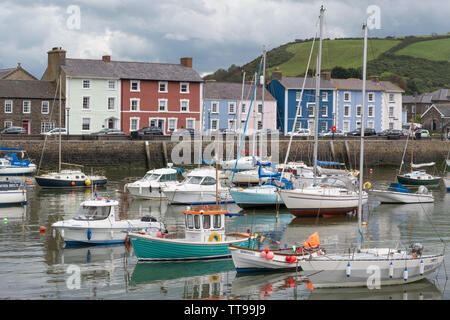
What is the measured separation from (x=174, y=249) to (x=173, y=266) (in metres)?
0.60

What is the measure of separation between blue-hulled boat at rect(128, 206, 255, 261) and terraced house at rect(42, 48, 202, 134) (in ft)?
137

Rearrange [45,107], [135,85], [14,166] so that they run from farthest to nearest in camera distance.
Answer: [135,85] < [45,107] < [14,166]

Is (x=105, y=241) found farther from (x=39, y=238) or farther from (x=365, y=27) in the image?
(x=365, y=27)

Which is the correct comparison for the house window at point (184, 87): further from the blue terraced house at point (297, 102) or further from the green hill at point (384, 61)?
the green hill at point (384, 61)

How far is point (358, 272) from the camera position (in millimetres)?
20609

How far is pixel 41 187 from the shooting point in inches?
1822

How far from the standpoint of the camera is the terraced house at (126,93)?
6425 centimetres

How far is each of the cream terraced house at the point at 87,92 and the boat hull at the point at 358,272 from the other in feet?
153

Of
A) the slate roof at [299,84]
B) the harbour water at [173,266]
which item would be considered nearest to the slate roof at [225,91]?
the slate roof at [299,84]

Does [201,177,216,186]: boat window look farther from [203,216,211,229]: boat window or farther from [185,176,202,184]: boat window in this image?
[203,216,211,229]: boat window

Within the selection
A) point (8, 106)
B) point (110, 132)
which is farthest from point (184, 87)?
point (8, 106)

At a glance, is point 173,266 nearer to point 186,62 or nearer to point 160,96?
point 160,96

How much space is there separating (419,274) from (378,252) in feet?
4.73

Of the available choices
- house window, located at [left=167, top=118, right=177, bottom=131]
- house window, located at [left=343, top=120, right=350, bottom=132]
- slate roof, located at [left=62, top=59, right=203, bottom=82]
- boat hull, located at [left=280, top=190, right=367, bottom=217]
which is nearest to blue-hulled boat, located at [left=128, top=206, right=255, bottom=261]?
boat hull, located at [left=280, top=190, right=367, bottom=217]
